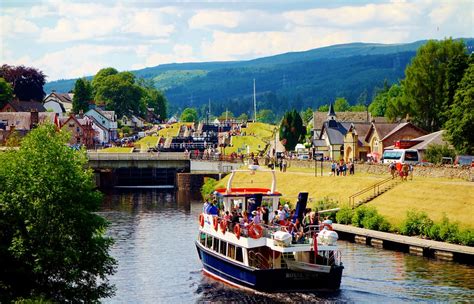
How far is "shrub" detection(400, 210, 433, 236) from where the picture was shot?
7833cm

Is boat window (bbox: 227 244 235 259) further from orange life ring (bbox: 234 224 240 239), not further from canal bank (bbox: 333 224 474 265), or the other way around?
canal bank (bbox: 333 224 474 265)

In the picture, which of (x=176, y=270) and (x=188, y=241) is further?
(x=188, y=241)

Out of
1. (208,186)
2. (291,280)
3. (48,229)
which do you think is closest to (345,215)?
(291,280)

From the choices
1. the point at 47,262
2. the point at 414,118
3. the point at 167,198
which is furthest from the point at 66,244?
the point at 414,118

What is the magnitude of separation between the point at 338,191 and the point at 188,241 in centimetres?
2480

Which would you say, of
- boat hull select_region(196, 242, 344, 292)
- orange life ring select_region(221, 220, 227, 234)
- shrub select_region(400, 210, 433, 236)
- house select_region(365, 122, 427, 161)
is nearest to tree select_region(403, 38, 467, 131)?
house select_region(365, 122, 427, 161)

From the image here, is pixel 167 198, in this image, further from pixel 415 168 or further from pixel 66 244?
pixel 66 244

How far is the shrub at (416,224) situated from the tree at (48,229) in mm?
33300

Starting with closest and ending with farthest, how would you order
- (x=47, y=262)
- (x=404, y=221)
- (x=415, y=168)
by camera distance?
(x=47, y=262) → (x=404, y=221) → (x=415, y=168)

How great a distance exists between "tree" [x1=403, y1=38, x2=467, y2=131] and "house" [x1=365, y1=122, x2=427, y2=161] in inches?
254

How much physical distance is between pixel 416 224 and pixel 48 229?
37.3 metres

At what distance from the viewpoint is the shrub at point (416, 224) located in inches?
3084

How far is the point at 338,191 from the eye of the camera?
347 feet

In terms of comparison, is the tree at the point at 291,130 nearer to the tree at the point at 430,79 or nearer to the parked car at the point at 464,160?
the tree at the point at 430,79
